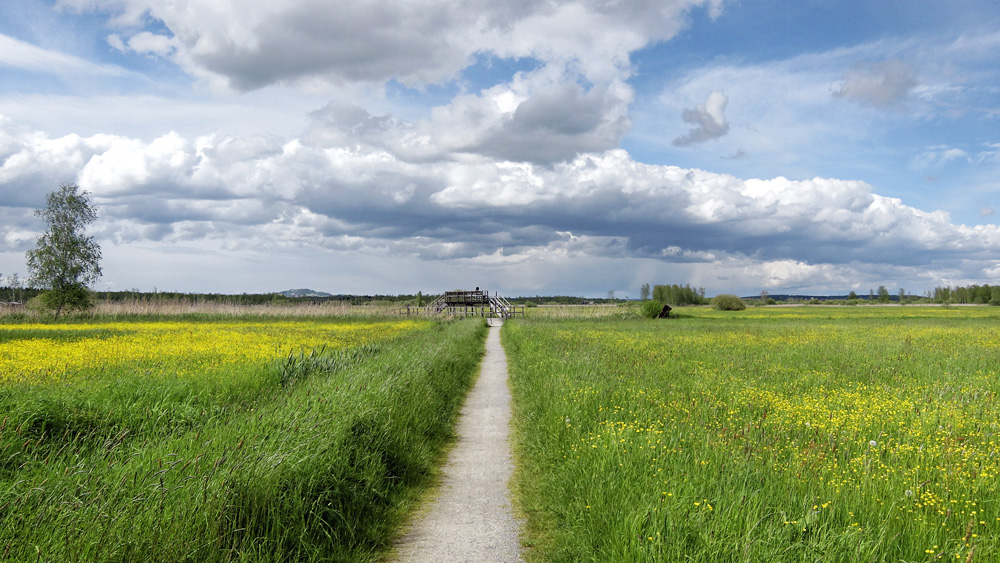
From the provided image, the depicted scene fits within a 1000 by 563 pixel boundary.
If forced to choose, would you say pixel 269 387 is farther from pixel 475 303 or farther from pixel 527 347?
pixel 475 303

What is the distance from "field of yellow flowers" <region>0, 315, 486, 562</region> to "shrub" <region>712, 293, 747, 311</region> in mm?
92449

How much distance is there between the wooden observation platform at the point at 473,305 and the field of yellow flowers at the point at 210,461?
5189 cm

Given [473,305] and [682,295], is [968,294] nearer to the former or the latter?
[682,295]

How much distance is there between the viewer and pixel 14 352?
50.8 feet

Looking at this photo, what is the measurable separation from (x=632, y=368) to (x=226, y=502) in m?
11.0

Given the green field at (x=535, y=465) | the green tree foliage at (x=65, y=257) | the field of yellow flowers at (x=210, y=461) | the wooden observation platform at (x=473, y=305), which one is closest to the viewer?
the field of yellow flowers at (x=210, y=461)

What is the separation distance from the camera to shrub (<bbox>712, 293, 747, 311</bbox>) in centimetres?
9374

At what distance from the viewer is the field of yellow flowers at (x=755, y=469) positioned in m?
4.11

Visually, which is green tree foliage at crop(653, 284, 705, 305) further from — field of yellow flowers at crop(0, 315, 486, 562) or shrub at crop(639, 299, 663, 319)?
field of yellow flowers at crop(0, 315, 486, 562)

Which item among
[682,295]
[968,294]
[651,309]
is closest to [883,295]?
[968,294]

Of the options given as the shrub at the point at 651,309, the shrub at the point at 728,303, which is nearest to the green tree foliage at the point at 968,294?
the shrub at the point at 728,303

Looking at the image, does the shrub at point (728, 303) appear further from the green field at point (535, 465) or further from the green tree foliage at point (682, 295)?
the green field at point (535, 465)

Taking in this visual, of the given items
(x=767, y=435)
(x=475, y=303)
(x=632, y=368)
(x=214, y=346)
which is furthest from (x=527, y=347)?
(x=475, y=303)

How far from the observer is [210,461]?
5.18m
